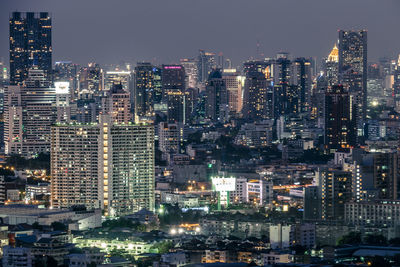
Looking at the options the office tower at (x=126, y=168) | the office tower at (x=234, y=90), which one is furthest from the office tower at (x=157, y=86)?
the office tower at (x=126, y=168)

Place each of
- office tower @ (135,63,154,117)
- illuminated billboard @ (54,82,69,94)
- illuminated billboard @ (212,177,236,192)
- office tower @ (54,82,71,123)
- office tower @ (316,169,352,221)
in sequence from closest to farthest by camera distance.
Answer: office tower @ (316,169,352,221) → illuminated billboard @ (212,177,236,192) → office tower @ (54,82,71,123) → illuminated billboard @ (54,82,69,94) → office tower @ (135,63,154,117)

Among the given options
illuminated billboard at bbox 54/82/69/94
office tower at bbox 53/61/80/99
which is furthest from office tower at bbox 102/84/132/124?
office tower at bbox 53/61/80/99

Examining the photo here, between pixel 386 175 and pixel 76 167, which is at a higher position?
pixel 76 167

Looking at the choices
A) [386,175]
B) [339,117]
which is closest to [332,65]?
[339,117]

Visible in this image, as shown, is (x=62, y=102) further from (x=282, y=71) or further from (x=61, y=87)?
(x=282, y=71)

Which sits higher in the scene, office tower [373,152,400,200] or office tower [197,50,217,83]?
office tower [197,50,217,83]

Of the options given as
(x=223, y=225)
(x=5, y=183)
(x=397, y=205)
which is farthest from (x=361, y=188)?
(x=5, y=183)

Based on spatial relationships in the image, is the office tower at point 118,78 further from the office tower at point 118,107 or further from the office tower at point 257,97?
the office tower at point 118,107

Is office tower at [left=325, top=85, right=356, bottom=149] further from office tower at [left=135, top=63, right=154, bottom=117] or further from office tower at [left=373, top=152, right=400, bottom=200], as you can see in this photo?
office tower at [left=373, top=152, right=400, bottom=200]
